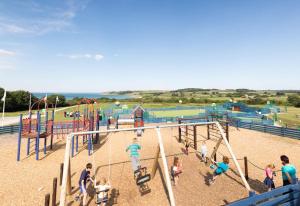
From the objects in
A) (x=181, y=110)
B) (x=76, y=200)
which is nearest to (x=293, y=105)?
(x=181, y=110)

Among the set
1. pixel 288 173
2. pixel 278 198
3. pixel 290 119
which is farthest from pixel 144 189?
pixel 290 119

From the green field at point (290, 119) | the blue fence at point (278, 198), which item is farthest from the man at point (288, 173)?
the green field at point (290, 119)

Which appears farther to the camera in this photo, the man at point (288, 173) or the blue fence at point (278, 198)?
the man at point (288, 173)

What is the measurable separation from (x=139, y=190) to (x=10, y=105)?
5621 centimetres

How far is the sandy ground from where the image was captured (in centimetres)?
688

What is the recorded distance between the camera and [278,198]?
190 inches

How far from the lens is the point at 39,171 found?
9438mm

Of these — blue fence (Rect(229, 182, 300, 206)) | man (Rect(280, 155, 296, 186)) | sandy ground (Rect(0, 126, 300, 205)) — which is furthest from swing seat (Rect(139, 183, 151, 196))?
man (Rect(280, 155, 296, 186))

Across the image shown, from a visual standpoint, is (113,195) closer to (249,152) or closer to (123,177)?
(123,177)

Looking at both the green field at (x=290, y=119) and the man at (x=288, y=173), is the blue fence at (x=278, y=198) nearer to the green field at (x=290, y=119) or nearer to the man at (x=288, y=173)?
the man at (x=288, y=173)

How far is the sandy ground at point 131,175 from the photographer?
22.6 feet

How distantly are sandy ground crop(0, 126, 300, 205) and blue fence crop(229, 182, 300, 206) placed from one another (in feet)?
6.63

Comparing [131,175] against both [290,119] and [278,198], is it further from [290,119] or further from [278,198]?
[290,119]

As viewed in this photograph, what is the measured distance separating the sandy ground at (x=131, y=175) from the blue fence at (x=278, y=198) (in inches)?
79.6
